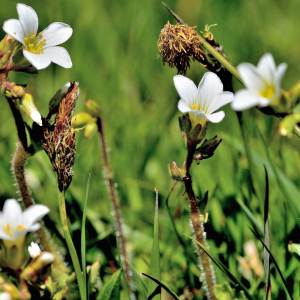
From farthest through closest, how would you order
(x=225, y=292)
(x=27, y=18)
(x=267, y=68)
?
(x=225, y=292), (x=27, y=18), (x=267, y=68)

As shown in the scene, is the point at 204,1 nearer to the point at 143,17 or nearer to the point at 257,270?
the point at 143,17

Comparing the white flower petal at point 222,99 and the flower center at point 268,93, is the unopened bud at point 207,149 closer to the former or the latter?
the white flower petal at point 222,99

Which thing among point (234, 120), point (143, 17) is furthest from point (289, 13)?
point (234, 120)

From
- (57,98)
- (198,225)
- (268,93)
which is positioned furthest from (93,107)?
(268,93)

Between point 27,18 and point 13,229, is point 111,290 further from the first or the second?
point 27,18

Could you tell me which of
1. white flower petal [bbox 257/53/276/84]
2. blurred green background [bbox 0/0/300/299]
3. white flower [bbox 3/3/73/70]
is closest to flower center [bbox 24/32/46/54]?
white flower [bbox 3/3/73/70]

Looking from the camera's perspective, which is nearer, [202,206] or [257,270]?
[202,206]

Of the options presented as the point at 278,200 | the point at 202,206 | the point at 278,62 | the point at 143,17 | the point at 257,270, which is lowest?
the point at 257,270
